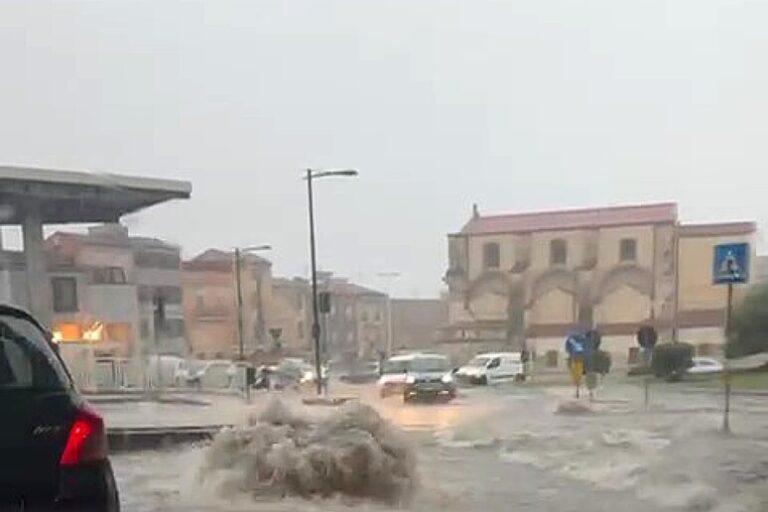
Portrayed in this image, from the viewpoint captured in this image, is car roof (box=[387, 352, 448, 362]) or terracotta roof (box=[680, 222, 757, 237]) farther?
car roof (box=[387, 352, 448, 362])

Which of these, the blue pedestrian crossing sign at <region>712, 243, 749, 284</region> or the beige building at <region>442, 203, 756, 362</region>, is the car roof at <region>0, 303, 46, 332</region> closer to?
the beige building at <region>442, 203, 756, 362</region>

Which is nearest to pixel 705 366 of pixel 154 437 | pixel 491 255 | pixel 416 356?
pixel 491 255

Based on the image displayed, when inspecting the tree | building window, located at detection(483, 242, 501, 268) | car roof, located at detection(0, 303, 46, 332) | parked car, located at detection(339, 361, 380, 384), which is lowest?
parked car, located at detection(339, 361, 380, 384)

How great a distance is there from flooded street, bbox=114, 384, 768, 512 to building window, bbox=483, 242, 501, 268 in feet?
3.40

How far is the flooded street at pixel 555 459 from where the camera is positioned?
4.95 m

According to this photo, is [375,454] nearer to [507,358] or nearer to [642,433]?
[507,358]

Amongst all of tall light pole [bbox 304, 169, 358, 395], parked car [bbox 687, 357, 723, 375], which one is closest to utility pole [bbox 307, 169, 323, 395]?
tall light pole [bbox 304, 169, 358, 395]

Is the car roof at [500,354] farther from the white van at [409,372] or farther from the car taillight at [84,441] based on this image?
the car taillight at [84,441]

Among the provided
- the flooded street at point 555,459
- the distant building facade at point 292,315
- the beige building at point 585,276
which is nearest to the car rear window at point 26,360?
the flooded street at point 555,459

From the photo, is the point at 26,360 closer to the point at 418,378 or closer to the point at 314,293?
the point at 314,293

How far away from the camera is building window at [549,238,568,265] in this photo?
241 inches

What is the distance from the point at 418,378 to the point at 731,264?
260 cm

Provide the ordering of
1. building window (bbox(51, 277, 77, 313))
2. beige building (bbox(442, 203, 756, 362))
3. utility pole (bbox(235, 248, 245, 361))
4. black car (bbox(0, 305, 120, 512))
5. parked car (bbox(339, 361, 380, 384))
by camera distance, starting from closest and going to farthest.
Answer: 1. black car (bbox(0, 305, 120, 512))
2. beige building (bbox(442, 203, 756, 362))
3. parked car (bbox(339, 361, 380, 384))
4. utility pole (bbox(235, 248, 245, 361))
5. building window (bbox(51, 277, 77, 313))

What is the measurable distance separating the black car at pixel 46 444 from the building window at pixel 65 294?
4848 mm
